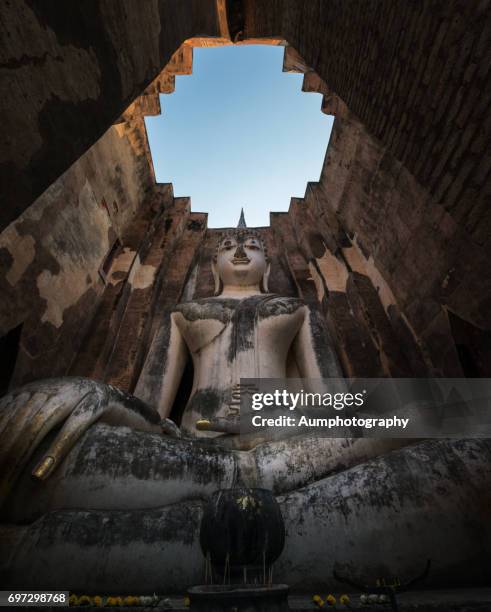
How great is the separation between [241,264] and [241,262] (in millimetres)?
28

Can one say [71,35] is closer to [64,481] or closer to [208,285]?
[64,481]

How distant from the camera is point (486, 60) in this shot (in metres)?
2.11

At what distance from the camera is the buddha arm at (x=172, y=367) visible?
3.40 metres

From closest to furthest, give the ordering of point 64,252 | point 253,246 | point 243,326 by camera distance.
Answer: point 243,326 → point 64,252 → point 253,246

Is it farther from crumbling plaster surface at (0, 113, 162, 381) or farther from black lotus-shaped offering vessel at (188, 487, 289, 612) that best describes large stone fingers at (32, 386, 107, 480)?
crumbling plaster surface at (0, 113, 162, 381)

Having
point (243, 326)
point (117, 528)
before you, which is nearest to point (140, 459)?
point (117, 528)

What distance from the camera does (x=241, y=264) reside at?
450 centimetres

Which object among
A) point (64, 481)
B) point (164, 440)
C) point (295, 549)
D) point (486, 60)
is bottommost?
point (295, 549)

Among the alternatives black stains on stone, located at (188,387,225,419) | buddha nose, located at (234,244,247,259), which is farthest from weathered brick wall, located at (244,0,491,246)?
black stains on stone, located at (188,387,225,419)

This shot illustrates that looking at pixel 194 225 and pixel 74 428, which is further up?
pixel 194 225

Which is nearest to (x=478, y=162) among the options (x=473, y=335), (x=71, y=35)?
(x=473, y=335)

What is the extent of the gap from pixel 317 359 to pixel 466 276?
1.76 m

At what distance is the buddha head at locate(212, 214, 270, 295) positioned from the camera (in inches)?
177

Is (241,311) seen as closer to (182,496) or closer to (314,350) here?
(314,350)
